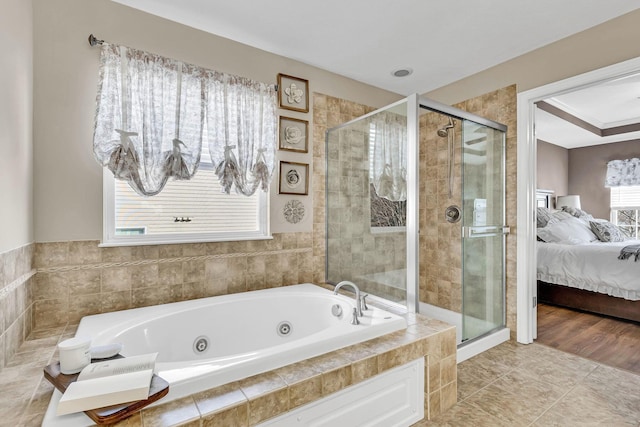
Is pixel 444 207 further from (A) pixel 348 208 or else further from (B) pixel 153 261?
(B) pixel 153 261

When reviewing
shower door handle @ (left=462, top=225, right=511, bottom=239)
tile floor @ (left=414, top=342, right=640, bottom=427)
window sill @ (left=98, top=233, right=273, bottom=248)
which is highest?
shower door handle @ (left=462, top=225, right=511, bottom=239)

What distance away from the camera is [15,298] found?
154cm

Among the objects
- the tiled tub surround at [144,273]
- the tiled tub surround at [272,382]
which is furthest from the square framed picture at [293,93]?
the tiled tub surround at [272,382]

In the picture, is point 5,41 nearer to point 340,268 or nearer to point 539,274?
point 340,268

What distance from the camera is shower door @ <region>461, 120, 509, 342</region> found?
104 inches

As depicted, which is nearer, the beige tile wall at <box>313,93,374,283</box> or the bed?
the beige tile wall at <box>313,93,374,283</box>

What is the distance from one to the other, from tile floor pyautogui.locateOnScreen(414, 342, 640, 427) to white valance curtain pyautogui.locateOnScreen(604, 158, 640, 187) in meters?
4.77

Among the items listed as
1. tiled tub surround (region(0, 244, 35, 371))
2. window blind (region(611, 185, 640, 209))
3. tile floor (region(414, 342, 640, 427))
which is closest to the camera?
tiled tub surround (region(0, 244, 35, 371))

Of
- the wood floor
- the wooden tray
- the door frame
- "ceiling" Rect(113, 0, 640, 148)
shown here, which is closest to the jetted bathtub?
the wooden tray

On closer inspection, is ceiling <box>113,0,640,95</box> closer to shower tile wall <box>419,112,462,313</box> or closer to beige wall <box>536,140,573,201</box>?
shower tile wall <box>419,112,462,313</box>

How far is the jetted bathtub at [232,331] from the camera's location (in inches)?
49.6

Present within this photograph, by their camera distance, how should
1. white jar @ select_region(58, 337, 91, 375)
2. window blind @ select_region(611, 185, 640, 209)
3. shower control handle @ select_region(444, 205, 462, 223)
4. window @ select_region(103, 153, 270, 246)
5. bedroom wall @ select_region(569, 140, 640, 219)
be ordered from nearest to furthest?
white jar @ select_region(58, 337, 91, 375) → window @ select_region(103, 153, 270, 246) → shower control handle @ select_region(444, 205, 462, 223) → window blind @ select_region(611, 185, 640, 209) → bedroom wall @ select_region(569, 140, 640, 219)

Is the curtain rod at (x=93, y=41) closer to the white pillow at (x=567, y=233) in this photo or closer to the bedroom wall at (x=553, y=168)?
the white pillow at (x=567, y=233)

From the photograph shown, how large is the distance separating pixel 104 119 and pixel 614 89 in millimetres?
4971
